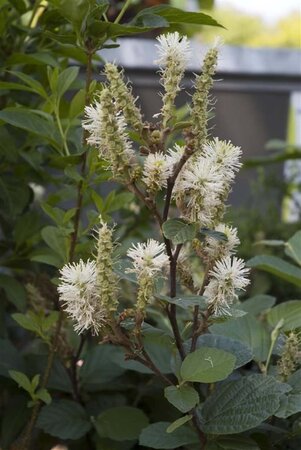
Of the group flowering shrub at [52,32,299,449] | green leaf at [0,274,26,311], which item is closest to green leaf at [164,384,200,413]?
flowering shrub at [52,32,299,449]

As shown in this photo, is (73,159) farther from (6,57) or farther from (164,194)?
(6,57)

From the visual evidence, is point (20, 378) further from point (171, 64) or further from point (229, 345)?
point (171, 64)

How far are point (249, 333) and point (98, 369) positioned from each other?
11.3 inches

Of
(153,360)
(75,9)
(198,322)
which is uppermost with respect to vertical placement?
Result: (75,9)

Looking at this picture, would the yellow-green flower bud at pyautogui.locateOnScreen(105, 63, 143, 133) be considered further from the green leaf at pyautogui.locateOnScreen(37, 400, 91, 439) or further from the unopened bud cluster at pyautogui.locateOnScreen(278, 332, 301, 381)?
the green leaf at pyautogui.locateOnScreen(37, 400, 91, 439)

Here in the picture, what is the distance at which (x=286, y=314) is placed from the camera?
118 cm

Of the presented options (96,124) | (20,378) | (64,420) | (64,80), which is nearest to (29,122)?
(64,80)

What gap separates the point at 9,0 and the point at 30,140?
0.73 feet

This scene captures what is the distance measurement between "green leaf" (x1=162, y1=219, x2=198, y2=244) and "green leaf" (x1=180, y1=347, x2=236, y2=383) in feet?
0.46

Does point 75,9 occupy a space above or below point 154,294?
above

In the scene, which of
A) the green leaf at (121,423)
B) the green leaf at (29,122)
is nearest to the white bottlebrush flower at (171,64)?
the green leaf at (29,122)

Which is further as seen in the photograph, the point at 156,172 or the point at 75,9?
the point at 75,9

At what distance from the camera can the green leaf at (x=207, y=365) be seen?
0.90m

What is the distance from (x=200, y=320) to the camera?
984mm
